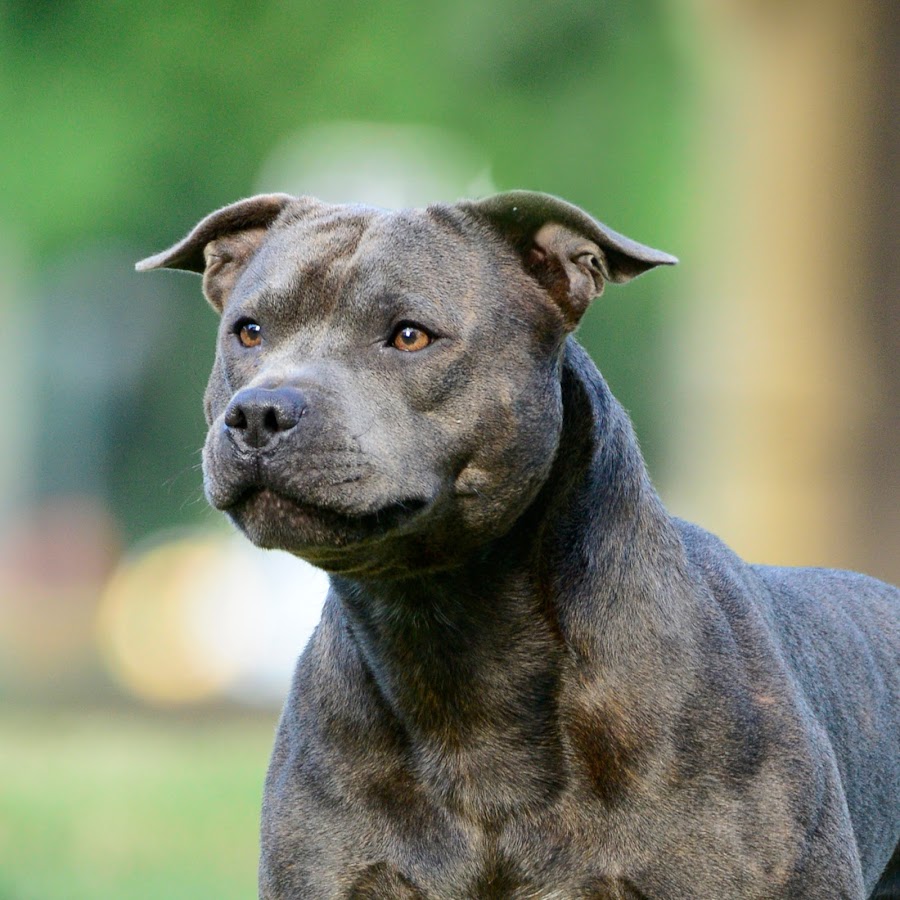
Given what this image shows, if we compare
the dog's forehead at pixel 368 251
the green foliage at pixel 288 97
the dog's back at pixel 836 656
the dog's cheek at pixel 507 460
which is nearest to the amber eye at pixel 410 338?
the dog's forehead at pixel 368 251

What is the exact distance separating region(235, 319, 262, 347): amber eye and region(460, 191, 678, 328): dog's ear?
2.18 feet

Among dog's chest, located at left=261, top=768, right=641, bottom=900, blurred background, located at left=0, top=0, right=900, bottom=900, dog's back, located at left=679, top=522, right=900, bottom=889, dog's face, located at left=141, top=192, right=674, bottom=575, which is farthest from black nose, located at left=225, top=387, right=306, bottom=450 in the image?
blurred background, located at left=0, top=0, right=900, bottom=900

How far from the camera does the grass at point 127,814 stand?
8352 mm

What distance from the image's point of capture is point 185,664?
624 inches

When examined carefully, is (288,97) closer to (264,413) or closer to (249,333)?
(249,333)

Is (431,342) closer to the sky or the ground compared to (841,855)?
closer to the sky

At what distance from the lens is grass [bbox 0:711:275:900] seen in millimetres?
8352

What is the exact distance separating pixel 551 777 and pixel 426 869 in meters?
0.39

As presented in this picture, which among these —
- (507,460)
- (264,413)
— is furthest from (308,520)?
(507,460)

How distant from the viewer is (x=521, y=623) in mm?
5059

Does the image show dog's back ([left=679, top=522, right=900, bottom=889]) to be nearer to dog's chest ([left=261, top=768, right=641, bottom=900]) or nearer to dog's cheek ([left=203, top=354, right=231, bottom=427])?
dog's chest ([left=261, top=768, right=641, bottom=900])

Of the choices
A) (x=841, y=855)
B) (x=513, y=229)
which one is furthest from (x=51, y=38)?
(x=841, y=855)

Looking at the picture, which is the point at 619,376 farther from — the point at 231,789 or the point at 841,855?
the point at 841,855

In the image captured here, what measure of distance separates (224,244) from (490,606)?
1.37 m
